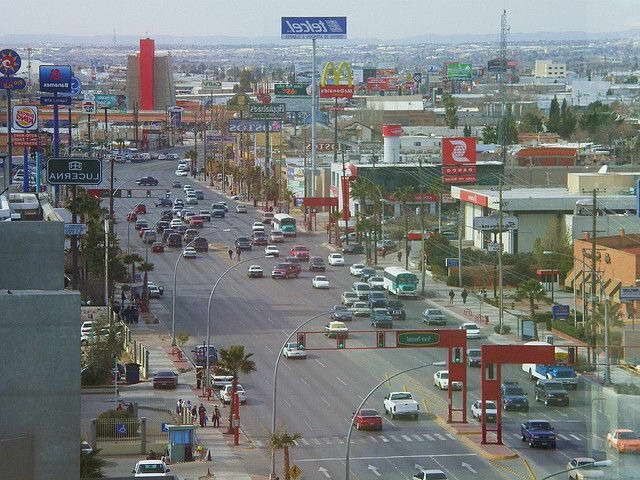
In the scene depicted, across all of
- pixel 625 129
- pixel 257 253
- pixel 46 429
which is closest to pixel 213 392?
pixel 46 429

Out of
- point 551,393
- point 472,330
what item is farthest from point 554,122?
point 551,393

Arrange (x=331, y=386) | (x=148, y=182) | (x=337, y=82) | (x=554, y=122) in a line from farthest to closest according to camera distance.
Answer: (x=554, y=122) → (x=337, y=82) → (x=148, y=182) → (x=331, y=386)

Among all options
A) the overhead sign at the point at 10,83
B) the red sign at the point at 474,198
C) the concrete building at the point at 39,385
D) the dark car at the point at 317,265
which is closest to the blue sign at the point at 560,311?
the dark car at the point at 317,265

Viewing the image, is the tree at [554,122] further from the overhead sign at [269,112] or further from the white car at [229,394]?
the white car at [229,394]

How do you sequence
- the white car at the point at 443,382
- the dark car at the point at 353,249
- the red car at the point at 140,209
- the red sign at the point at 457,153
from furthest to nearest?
1. the red car at the point at 140,209
2. the red sign at the point at 457,153
3. the dark car at the point at 353,249
4. the white car at the point at 443,382

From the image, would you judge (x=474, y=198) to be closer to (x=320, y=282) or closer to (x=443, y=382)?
(x=320, y=282)

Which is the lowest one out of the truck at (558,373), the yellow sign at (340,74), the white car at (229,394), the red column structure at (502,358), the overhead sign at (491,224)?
the white car at (229,394)

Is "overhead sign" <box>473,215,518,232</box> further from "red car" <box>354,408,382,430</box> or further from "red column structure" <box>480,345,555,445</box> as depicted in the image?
"red car" <box>354,408,382,430</box>
